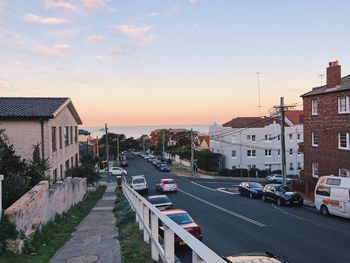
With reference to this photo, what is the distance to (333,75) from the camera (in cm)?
3534

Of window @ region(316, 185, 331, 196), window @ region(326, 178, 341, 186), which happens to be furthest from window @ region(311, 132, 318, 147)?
window @ region(326, 178, 341, 186)

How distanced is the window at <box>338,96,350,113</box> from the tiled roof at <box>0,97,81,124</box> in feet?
68.6

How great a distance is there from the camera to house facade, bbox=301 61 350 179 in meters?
33.2

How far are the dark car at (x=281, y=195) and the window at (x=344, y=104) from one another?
7267 millimetres

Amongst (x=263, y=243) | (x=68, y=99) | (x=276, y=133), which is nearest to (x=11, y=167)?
(x=263, y=243)

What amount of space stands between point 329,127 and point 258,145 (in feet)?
128

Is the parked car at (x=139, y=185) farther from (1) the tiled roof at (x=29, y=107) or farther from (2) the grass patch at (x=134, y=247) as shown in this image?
(2) the grass patch at (x=134, y=247)

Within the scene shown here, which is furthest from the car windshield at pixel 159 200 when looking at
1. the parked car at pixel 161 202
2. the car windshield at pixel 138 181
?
the car windshield at pixel 138 181

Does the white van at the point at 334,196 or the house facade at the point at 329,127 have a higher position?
the house facade at the point at 329,127

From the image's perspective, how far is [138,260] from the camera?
333 inches

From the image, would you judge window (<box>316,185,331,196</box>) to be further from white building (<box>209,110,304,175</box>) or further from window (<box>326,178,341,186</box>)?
white building (<box>209,110,304,175</box>)

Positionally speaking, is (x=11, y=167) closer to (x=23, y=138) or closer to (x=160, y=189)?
(x=23, y=138)

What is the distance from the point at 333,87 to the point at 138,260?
3037 centimetres

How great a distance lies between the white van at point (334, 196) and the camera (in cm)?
2460
